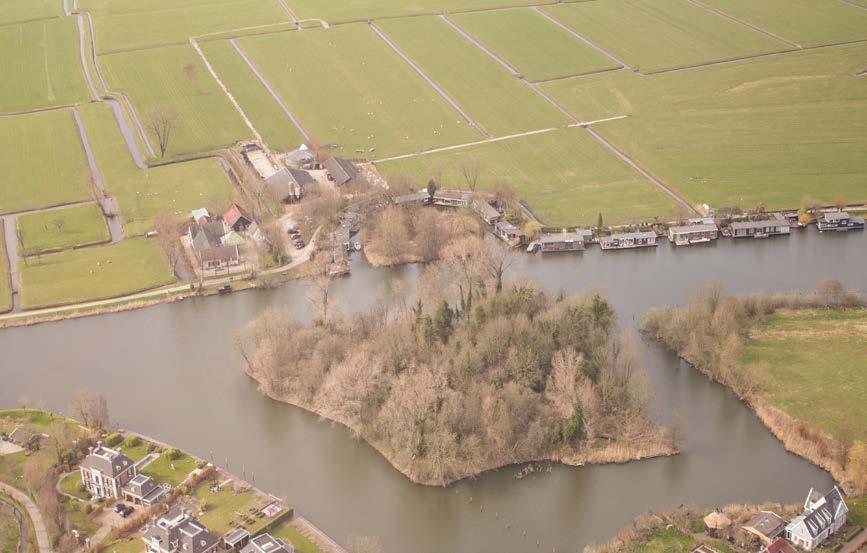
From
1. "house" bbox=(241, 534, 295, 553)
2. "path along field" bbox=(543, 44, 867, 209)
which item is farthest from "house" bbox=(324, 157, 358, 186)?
"house" bbox=(241, 534, 295, 553)

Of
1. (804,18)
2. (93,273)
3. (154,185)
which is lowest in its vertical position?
(93,273)

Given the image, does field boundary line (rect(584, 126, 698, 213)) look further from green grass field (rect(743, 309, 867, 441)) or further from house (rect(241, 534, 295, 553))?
house (rect(241, 534, 295, 553))

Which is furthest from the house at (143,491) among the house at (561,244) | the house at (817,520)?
Result: the house at (561,244)

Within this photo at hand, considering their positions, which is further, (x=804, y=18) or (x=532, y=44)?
(x=804, y=18)

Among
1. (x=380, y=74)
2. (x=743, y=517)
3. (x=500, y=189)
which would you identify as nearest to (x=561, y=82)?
(x=380, y=74)

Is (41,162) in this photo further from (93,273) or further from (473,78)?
(473,78)

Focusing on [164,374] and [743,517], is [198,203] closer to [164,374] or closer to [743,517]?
[164,374]

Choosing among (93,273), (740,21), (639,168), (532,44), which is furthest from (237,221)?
(740,21)

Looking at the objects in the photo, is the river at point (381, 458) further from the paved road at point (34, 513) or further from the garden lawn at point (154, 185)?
the garden lawn at point (154, 185)
